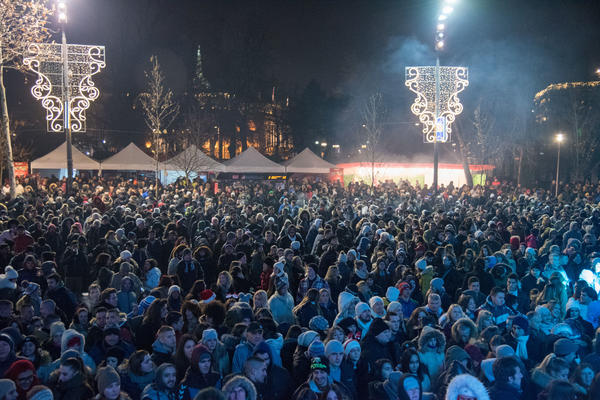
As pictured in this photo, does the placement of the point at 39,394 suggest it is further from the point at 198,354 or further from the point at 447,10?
the point at 447,10

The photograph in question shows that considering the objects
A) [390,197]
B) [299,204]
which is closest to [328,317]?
[299,204]

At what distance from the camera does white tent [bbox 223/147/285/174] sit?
27.0 metres

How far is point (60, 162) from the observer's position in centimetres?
2606

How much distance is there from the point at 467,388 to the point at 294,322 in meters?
3.19

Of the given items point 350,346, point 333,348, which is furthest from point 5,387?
point 350,346

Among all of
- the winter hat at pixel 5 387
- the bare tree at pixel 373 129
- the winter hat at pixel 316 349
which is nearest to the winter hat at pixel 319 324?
the winter hat at pixel 316 349

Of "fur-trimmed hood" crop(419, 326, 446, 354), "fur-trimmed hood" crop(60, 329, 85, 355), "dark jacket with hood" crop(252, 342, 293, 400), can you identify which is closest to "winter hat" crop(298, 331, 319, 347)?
"dark jacket with hood" crop(252, 342, 293, 400)

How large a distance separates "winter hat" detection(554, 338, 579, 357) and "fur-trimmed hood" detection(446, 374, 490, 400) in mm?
1898

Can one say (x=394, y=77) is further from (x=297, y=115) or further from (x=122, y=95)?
(x=122, y=95)

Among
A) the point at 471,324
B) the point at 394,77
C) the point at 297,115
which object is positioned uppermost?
the point at 394,77

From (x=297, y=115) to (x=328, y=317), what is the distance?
147 feet

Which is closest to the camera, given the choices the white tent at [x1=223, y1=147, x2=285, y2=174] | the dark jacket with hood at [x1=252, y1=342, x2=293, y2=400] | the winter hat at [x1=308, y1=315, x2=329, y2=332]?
the dark jacket with hood at [x1=252, y1=342, x2=293, y2=400]

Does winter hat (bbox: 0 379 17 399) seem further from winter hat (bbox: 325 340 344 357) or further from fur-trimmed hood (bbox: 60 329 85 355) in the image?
winter hat (bbox: 325 340 344 357)

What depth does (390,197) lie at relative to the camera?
67.8 feet
